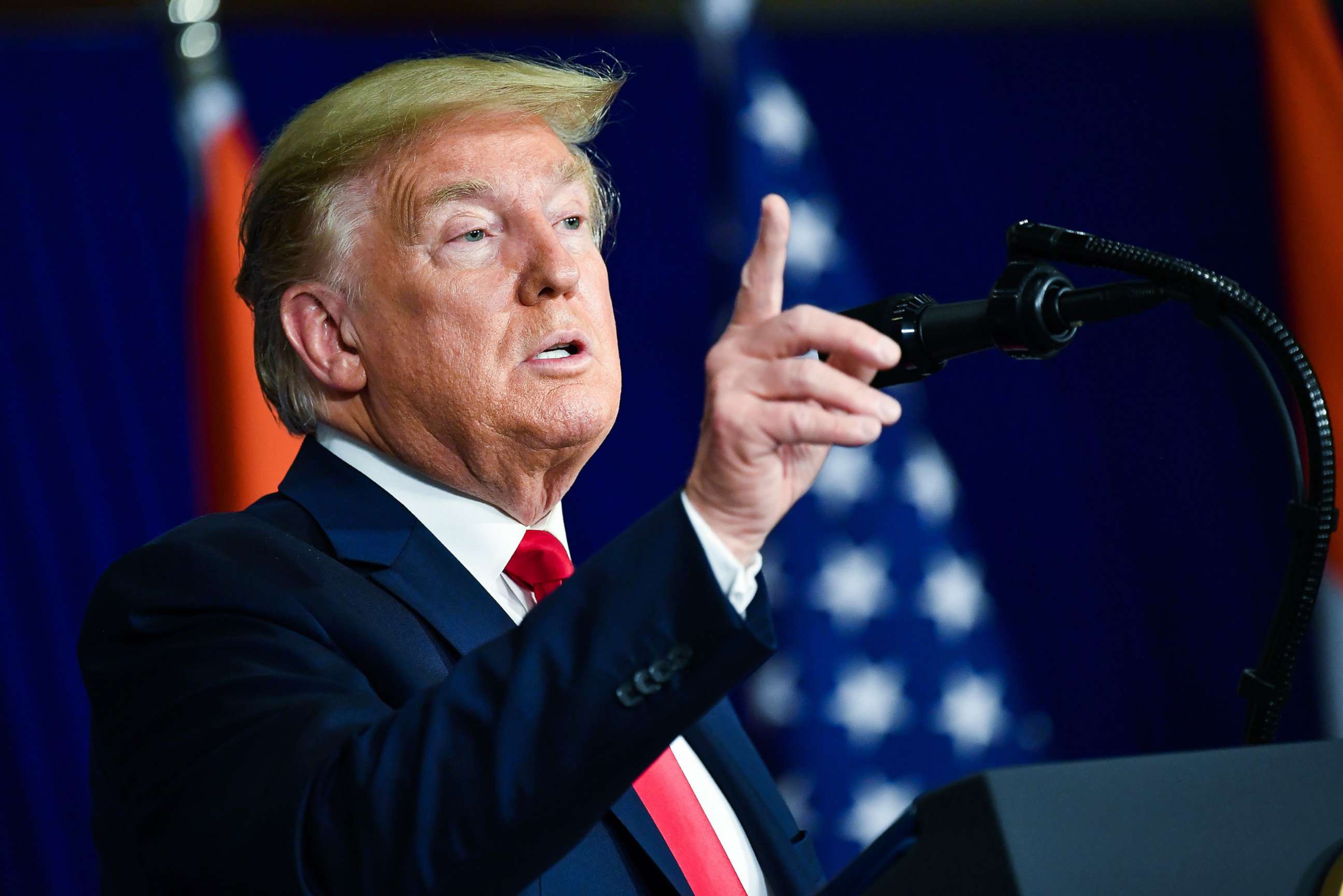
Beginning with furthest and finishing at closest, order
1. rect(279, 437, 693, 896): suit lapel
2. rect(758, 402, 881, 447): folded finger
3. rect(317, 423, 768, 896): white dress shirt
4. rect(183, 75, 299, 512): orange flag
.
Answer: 1. rect(183, 75, 299, 512): orange flag
2. rect(317, 423, 768, 896): white dress shirt
3. rect(279, 437, 693, 896): suit lapel
4. rect(758, 402, 881, 447): folded finger

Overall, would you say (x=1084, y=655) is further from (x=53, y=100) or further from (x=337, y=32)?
(x=53, y=100)

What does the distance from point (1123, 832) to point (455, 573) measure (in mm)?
767

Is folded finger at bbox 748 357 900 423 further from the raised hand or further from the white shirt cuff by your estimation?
the white shirt cuff

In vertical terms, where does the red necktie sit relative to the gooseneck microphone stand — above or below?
below

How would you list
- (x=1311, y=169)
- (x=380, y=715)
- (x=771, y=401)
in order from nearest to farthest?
(x=771, y=401), (x=380, y=715), (x=1311, y=169)

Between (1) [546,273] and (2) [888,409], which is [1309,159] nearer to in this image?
(1) [546,273]

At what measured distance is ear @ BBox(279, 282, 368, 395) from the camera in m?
1.53

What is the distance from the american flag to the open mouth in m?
2.29

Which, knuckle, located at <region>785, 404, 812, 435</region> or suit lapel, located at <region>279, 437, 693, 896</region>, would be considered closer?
knuckle, located at <region>785, 404, 812, 435</region>

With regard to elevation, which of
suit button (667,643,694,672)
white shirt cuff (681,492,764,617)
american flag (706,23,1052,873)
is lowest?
american flag (706,23,1052,873)

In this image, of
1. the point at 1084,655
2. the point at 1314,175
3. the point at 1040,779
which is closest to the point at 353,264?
the point at 1040,779

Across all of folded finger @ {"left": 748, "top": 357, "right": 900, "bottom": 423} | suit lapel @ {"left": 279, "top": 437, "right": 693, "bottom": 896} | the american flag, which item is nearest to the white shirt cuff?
folded finger @ {"left": 748, "top": 357, "right": 900, "bottom": 423}

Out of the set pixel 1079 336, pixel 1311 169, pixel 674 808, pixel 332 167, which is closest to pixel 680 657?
pixel 674 808

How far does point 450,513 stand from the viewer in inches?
57.4
